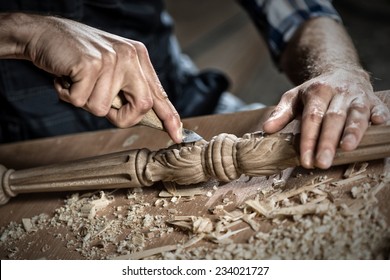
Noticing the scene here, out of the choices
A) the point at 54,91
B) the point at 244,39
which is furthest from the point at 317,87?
the point at 244,39

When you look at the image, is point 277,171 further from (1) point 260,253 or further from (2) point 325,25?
(2) point 325,25

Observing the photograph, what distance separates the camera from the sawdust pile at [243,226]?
1064mm

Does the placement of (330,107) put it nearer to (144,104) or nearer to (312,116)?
(312,116)

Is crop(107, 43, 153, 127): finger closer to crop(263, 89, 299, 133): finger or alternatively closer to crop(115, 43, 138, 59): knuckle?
crop(115, 43, 138, 59): knuckle

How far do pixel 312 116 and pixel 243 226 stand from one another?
0.32 metres

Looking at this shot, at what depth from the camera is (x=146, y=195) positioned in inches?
54.1

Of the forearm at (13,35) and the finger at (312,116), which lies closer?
the finger at (312,116)

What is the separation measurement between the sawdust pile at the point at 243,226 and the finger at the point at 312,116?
0.34 ft

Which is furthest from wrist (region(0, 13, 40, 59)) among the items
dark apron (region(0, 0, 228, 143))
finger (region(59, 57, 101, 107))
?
dark apron (region(0, 0, 228, 143))

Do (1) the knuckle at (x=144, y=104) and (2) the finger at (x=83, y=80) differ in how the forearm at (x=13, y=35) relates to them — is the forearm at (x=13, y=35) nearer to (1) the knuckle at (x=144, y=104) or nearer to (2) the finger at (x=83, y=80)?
(2) the finger at (x=83, y=80)

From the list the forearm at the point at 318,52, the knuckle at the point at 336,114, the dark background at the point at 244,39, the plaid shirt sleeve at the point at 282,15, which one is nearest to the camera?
the knuckle at the point at 336,114

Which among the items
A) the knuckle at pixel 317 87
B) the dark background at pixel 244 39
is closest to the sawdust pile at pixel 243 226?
the knuckle at pixel 317 87
